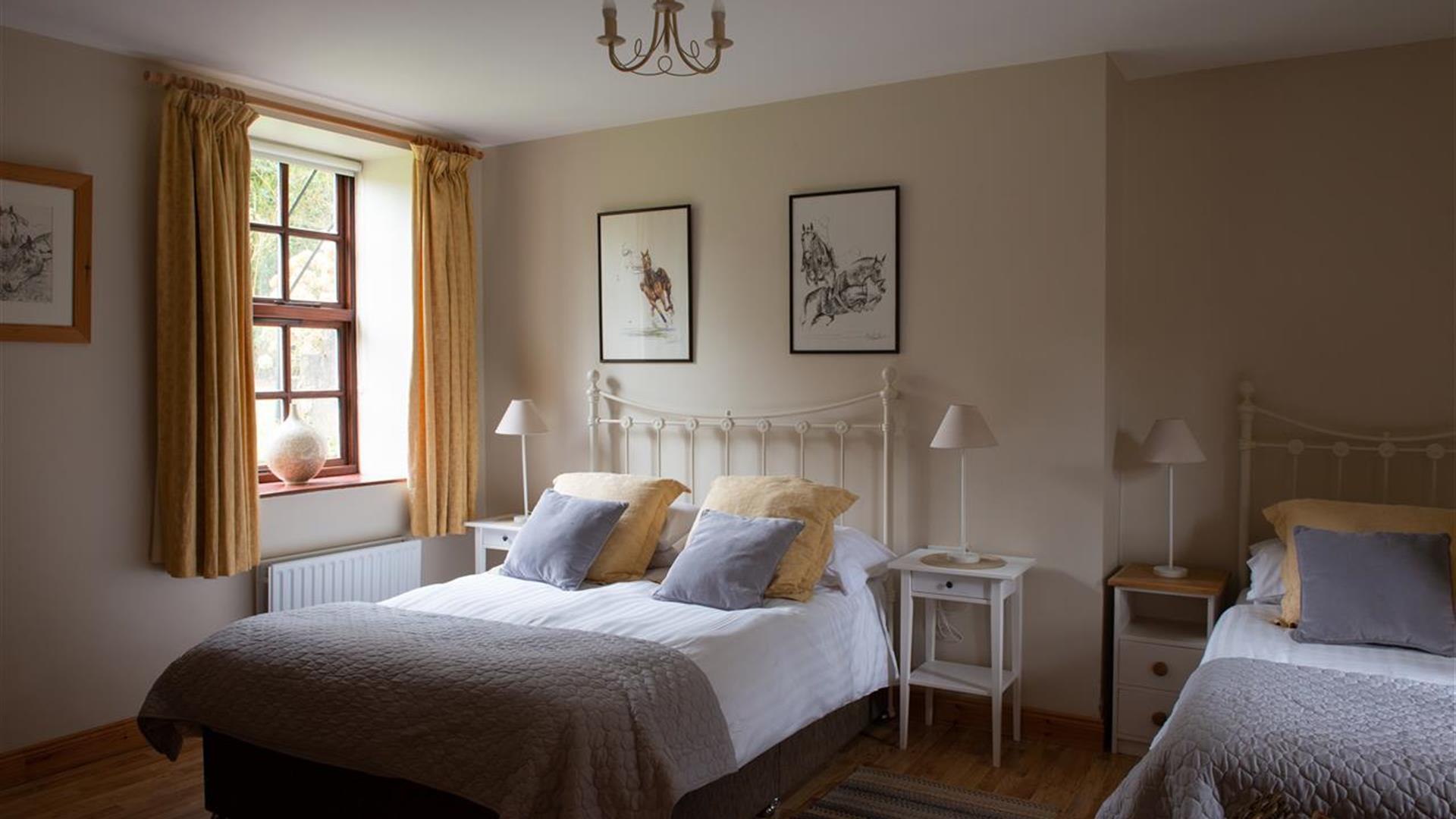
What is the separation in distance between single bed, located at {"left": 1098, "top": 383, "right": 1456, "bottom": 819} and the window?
3818mm

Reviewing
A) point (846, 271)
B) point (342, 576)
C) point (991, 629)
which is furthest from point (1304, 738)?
point (342, 576)

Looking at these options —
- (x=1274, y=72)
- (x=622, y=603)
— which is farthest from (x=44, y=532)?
(x=1274, y=72)

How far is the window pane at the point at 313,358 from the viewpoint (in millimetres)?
4832

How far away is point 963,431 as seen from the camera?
12.3ft

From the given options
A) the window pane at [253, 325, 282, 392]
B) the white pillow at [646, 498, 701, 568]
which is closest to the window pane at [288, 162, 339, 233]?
the window pane at [253, 325, 282, 392]

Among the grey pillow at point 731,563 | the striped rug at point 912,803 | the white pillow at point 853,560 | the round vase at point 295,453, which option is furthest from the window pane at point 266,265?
the striped rug at point 912,803

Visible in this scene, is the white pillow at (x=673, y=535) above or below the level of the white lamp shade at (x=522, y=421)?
below

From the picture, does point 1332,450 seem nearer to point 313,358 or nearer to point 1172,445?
point 1172,445

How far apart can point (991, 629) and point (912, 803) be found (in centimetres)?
77

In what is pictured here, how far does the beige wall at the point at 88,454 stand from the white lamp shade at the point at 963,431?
2.86 meters

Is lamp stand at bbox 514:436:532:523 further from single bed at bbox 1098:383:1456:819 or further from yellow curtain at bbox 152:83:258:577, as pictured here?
single bed at bbox 1098:383:1456:819

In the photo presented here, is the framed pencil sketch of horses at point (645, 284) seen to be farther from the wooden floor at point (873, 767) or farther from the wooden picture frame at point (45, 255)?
the wooden picture frame at point (45, 255)

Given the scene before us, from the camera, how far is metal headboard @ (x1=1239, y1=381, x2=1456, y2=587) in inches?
143

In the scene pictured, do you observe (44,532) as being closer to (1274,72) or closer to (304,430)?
(304,430)
